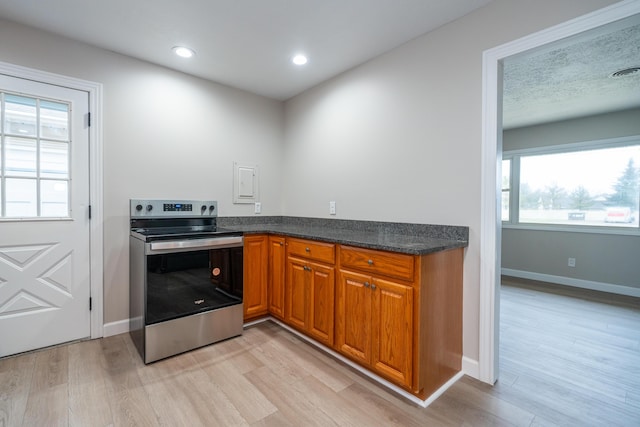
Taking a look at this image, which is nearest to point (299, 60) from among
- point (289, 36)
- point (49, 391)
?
point (289, 36)

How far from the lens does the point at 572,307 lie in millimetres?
3379

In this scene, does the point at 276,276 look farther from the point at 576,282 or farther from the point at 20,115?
the point at 576,282

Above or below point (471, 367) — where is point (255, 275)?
above

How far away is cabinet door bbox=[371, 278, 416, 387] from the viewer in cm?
169

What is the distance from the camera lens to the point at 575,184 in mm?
4363

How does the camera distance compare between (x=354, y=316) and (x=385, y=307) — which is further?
(x=354, y=316)

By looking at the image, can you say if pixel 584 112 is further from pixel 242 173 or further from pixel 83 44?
pixel 83 44

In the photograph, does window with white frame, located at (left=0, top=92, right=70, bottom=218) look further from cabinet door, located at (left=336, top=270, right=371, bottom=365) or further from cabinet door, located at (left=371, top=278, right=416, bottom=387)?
cabinet door, located at (left=371, top=278, right=416, bottom=387)

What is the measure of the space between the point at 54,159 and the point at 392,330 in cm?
283

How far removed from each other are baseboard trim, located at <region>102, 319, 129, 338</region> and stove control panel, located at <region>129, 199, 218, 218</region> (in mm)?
952

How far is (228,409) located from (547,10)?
2.92 metres

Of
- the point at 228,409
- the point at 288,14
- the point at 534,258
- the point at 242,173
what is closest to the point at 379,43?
the point at 288,14

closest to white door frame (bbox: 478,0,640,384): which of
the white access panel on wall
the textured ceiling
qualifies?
the textured ceiling

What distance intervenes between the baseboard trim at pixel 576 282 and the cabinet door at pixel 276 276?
4.19 metres
